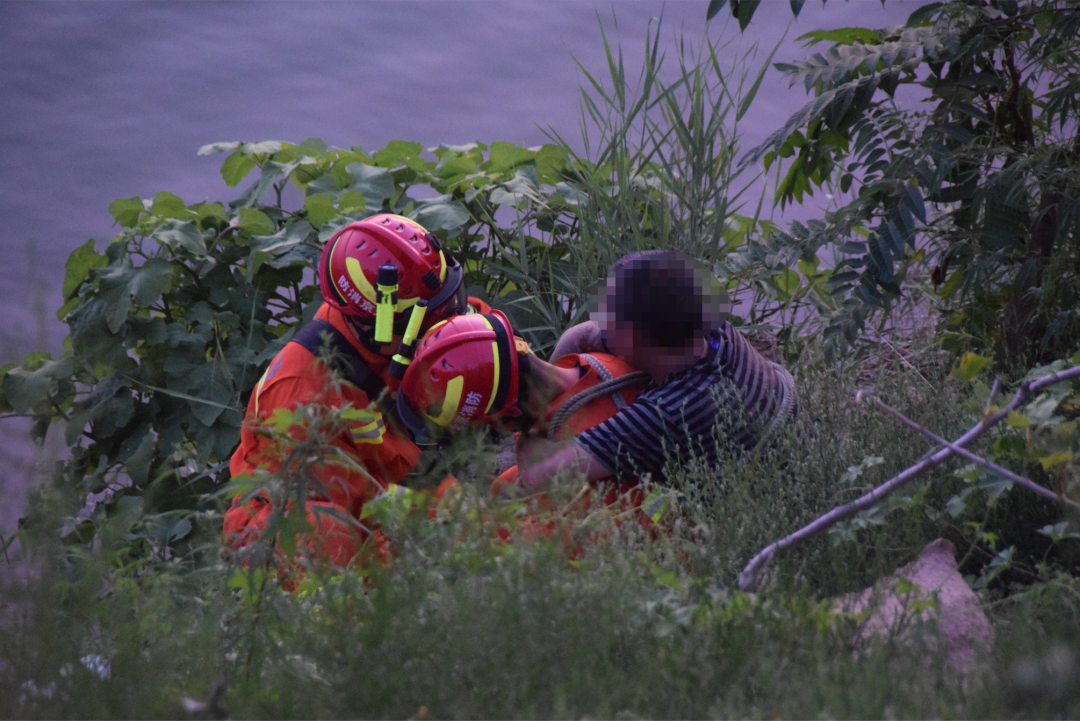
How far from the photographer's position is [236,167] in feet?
15.6

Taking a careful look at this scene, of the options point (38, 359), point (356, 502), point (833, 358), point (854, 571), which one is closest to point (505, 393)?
point (356, 502)

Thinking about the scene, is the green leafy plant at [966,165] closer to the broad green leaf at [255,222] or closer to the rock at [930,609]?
the rock at [930,609]

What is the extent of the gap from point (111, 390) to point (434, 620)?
122 inches

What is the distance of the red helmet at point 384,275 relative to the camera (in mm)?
2625

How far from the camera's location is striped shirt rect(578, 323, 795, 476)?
241 cm

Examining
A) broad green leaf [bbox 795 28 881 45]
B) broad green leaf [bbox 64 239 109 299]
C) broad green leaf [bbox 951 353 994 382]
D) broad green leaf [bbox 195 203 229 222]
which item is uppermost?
broad green leaf [bbox 795 28 881 45]

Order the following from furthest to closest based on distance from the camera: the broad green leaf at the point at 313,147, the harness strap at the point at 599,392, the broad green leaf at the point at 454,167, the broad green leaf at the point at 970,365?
the broad green leaf at the point at 313,147, the broad green leaf at the point at 454,167, the harness strap at the point at 599,392, the broad green leaf at the point at 970,365

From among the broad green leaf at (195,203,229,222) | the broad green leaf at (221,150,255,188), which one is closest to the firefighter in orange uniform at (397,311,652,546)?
the broad green leaf at (195,203,229,222)

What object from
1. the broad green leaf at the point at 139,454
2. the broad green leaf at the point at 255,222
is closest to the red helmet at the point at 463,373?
the broad green leaf at the point at 139,454

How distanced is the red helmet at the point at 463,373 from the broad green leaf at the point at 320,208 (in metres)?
1.80

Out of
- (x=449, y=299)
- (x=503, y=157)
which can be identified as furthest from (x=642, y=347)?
(x=503, y=157)

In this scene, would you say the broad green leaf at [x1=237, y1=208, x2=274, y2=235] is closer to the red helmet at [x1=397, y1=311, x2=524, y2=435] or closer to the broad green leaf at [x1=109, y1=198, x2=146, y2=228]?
the broad green leaf at [x1=109, y1=198, x2=146, y2=228]

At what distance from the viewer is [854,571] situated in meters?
2.03

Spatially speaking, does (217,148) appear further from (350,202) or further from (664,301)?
(664,301)
